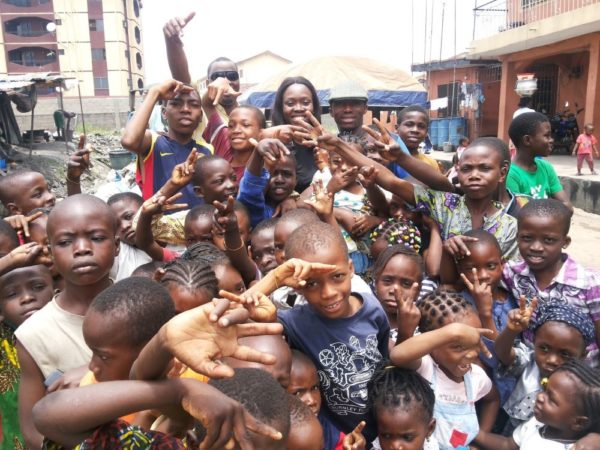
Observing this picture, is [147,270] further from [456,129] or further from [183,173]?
[456,129]

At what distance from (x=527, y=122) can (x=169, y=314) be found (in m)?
3.21

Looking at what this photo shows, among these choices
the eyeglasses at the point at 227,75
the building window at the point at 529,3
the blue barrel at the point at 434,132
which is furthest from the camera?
the blue barrel at the point at 434,132

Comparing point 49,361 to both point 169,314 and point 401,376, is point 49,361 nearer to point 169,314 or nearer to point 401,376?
point 169,314

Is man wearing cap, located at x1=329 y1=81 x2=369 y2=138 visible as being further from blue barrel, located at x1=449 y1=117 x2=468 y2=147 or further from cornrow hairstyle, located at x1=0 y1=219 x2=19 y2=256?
blue barrel, located at x1=449 y1=117 x2=468 y2=147

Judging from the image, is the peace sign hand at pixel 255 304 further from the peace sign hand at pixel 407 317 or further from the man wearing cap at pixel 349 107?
the man wearing cap at pixel 349 107

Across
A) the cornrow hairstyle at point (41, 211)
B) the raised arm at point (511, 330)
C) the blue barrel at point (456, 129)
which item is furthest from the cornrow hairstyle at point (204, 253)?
the blue barrel at point (456, 129)

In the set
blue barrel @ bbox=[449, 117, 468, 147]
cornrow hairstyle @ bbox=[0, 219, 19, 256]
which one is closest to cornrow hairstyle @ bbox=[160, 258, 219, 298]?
cornrow hairstyle @ bbox=[0, 219, 19, 256]

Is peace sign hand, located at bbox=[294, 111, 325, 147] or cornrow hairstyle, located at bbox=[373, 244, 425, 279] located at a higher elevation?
peace sign hand, located at bbox=[294, 111, 325, 147]

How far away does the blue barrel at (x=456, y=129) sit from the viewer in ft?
63.3

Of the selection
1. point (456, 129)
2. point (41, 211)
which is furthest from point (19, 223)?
point (456, 129)

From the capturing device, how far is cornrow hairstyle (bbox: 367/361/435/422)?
1.88 m

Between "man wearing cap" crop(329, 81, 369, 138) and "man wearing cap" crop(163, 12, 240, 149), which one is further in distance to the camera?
"man wearing cap" crop(329, 81, 369, 138)

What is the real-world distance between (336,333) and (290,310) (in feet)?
0.71

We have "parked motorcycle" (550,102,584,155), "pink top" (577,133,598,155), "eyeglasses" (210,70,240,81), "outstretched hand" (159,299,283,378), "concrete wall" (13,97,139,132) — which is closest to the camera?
"outstretched hand" (159,299,283,378)
